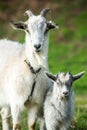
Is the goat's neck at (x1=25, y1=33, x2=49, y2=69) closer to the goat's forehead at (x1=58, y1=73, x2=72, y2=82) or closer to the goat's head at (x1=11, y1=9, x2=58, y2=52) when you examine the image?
the goat's head at (x1=11, y1=9, x2=58, y2=52)

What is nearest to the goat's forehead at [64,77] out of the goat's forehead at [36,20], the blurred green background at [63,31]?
the goat's forehead at [36,20]

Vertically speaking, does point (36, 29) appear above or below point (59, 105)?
above

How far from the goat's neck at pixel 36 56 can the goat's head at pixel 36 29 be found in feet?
0.47

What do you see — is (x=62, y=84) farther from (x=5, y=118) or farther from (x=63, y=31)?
(x=63, y=31)

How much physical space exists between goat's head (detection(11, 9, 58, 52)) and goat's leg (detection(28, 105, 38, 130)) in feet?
3.86

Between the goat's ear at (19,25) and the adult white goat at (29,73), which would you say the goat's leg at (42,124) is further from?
the goat's ear at (19,25)

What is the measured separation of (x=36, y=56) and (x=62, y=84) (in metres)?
0.71

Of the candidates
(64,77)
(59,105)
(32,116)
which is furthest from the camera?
(32,116)

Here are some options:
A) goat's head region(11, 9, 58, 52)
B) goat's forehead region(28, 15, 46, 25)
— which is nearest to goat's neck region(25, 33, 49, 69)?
goat's head region(11, 9, 58, 52)

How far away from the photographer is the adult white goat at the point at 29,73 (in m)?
10.8

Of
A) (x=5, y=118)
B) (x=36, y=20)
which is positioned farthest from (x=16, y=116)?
(x=36, y=20)

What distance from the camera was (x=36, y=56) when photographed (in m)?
11.0

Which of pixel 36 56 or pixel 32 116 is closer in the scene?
pixel 36 56

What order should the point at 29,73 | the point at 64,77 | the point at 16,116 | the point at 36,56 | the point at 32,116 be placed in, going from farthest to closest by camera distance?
1. the point at 32,116
2. the point at 16,116
3. the point at 29,73
4. the point at 36,56
5. the point at 64,77
